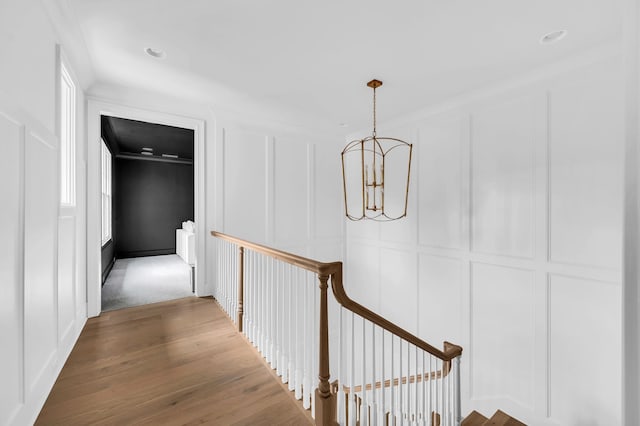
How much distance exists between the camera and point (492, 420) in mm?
2865

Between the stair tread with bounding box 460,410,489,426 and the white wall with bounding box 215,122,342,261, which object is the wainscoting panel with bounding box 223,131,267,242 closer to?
the white wall with bounding box 215,122,342,261

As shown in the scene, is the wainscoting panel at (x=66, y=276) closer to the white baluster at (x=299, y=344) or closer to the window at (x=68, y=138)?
the window at (x=68, y=138)

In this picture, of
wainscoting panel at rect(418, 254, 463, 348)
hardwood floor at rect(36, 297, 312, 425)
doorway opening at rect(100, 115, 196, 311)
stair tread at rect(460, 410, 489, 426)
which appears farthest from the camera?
doorway opening at rect(100, 115, 196, 311)

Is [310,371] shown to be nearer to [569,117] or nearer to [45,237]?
[45,237]

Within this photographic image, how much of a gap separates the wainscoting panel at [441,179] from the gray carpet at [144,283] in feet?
10.5

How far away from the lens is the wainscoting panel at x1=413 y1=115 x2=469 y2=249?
3482mm

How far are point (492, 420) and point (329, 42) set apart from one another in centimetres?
370

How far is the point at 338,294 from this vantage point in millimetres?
1563

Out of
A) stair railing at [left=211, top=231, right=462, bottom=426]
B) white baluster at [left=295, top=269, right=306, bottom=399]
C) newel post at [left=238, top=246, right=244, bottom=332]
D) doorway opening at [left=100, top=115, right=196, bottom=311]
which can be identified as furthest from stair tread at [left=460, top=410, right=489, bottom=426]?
doorway opening at [left=100, top=115, right=196, bottom=311]

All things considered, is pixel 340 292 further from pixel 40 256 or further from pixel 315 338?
pixel 40 256

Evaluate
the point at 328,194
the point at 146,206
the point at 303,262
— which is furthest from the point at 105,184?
the point at 303,262

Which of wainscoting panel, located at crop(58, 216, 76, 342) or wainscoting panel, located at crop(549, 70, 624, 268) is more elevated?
wainscoting panel, located at crop(549, 70, 624, 268)

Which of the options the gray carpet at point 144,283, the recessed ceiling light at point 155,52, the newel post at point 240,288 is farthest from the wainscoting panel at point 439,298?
the recessed ceiling light at point 155,52

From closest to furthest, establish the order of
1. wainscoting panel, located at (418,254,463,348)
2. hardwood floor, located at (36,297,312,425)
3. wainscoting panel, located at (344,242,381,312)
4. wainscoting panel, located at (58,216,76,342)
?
1. hardwood floor, located at (36,297,312,425)
2. wainscoting panel, located at (58,216,76,342)
3. wainscoting panel, located at (418,254,463,348)
4. wainscoting panel, located at (344,242,381,312)
